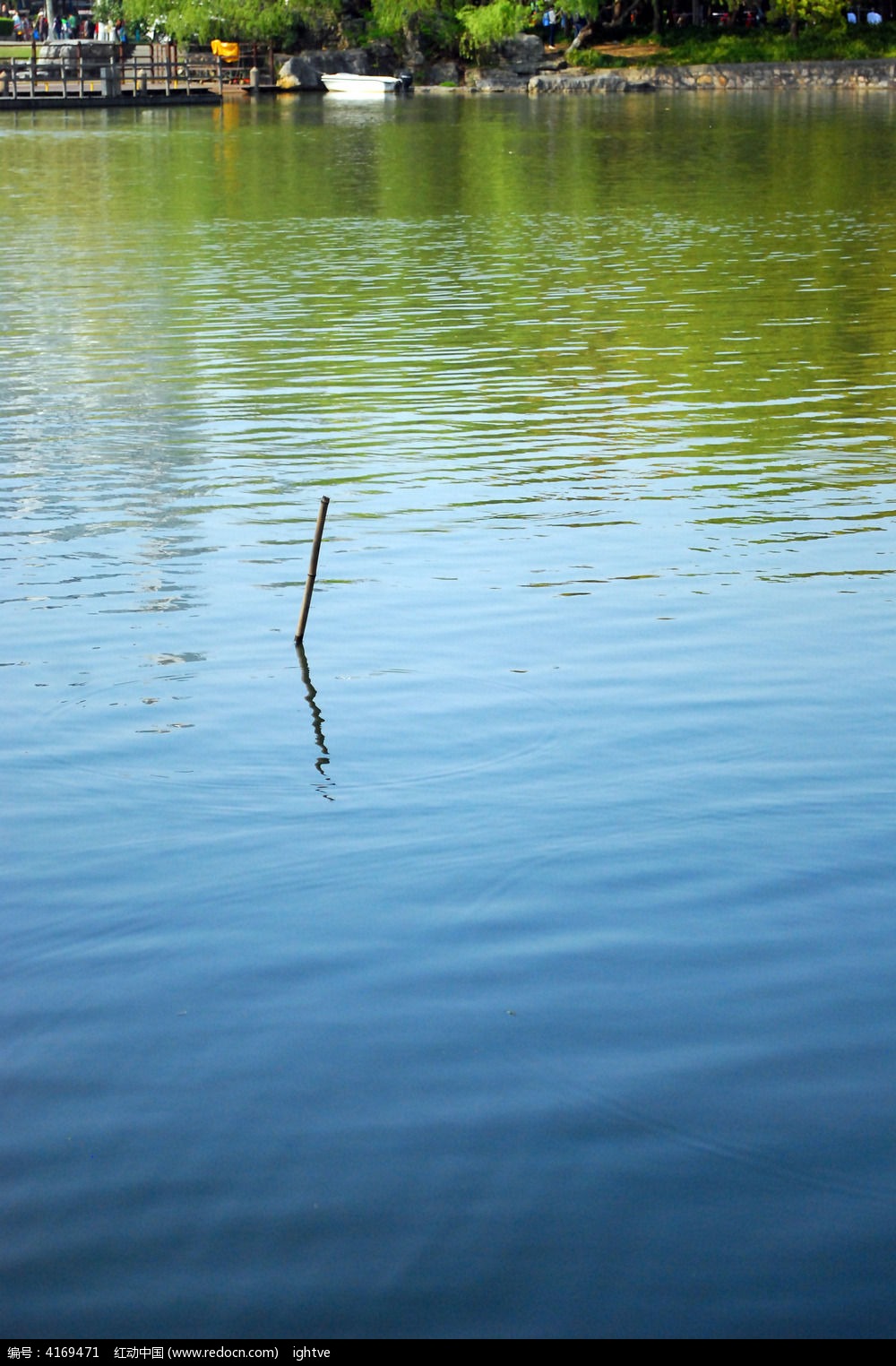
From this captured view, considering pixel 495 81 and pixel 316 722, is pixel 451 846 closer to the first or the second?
pixel 316 722

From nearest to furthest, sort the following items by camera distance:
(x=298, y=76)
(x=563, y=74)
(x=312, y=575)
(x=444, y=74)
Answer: (x=312, y=575) → (x=563, y=74) → (x=298, y=76) → (x=444, y=74)

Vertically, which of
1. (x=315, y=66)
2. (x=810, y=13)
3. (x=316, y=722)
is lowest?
(x=316, y=722)

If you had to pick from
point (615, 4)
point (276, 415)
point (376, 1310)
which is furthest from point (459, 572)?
point (615, 4)

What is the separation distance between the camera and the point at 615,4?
267ft

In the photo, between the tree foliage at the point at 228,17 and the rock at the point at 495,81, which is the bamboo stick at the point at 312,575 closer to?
the rock at the point at 495,81

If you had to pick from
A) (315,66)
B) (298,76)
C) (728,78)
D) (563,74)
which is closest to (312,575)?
(728,78)

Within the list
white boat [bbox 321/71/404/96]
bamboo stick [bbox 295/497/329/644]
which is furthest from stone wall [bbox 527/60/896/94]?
bamboo stick [bbox 295/497/329/644]

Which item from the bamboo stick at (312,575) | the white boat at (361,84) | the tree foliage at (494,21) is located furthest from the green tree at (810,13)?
the bamboo stick at (312,575)

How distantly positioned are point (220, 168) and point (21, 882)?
3630 centimetres

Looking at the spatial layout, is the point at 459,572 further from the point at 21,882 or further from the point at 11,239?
the point at 11,239

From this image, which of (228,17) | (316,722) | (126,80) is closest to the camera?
(316,722)

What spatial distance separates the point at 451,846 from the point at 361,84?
7546cm

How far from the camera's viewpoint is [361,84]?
77750 mm

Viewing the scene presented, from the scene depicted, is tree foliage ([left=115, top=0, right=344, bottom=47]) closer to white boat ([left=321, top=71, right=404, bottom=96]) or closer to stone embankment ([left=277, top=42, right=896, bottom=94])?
stone embankment ([left=277, top=42, right=896, bottom=94])
